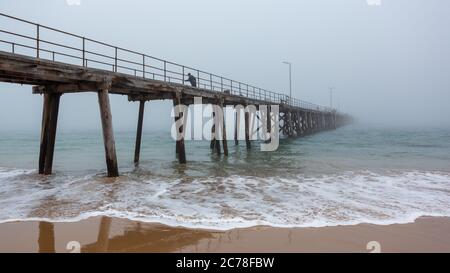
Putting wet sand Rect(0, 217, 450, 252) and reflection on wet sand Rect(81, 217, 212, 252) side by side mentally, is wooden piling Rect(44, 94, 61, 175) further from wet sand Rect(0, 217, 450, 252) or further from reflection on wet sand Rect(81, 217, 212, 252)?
reflection on wet sand Rect(81, 217, 212, 252)

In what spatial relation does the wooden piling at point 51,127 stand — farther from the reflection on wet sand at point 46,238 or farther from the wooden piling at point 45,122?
the reflection on wet sand at point 46,238

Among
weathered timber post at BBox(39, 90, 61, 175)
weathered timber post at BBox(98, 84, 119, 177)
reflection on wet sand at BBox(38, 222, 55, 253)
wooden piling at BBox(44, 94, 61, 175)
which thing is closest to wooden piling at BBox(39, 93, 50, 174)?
weathered timber post at BBox(39, 90, 61, 175)

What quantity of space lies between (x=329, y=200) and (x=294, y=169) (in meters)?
5.93

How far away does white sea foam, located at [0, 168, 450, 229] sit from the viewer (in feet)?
19.9

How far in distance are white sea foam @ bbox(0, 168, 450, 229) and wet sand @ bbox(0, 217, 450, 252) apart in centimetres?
38

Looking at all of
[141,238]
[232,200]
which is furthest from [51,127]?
[141,238]

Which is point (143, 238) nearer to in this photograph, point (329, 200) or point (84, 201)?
point (84, 201)

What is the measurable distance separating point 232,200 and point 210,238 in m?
2.67

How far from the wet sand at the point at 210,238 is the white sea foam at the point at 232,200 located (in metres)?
0.38

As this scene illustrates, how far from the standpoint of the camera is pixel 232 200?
24.9 ft

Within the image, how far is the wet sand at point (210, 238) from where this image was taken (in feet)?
14.8
